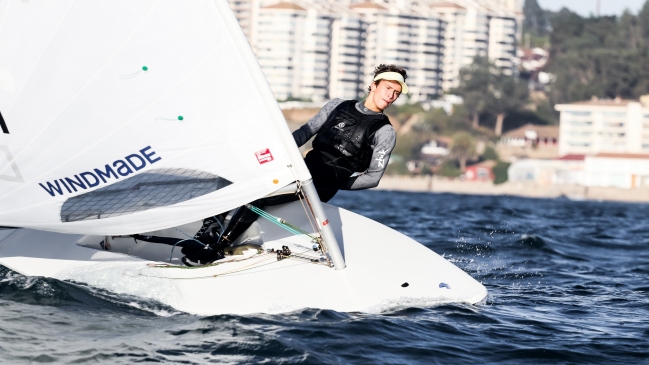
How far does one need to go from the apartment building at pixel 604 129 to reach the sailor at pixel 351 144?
70914 millimetres

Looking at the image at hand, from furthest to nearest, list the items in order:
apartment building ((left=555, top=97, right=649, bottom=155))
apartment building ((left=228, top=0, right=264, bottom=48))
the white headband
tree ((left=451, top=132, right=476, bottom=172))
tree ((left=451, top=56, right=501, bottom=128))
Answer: apartment building ((left=228, top=0, right=264, bottom=48)) → tree ((left=451, top=56, right=501, bottom=128)) → apartment building ((left=555, top=97, right=649, bottom=155)) → tree ((left=451, top=132, right=476, bottom=172)) → the white headband

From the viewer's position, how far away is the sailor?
5723mm

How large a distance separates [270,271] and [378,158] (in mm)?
924

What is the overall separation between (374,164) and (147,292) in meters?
1.49

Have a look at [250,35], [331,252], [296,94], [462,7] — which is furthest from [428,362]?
[250,35]

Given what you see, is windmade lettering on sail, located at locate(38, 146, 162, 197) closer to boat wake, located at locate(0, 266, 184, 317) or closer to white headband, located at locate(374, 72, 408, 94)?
boat wake, located at locate(0, 266, 184, 317)

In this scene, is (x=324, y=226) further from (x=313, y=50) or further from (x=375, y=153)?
(x=313, y=50)

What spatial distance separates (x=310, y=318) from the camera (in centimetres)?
503

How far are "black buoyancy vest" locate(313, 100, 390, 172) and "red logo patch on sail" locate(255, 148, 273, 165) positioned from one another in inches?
29.4

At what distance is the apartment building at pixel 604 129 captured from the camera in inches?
2908

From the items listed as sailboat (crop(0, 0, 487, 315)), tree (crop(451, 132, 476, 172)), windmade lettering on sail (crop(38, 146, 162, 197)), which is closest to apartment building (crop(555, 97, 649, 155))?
tree (crop(451, 132, 476, 172))

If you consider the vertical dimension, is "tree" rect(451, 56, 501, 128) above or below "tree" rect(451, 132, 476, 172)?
above

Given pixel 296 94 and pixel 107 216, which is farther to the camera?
pixel 296 94

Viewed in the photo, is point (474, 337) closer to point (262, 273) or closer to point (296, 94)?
point (262, 273)
